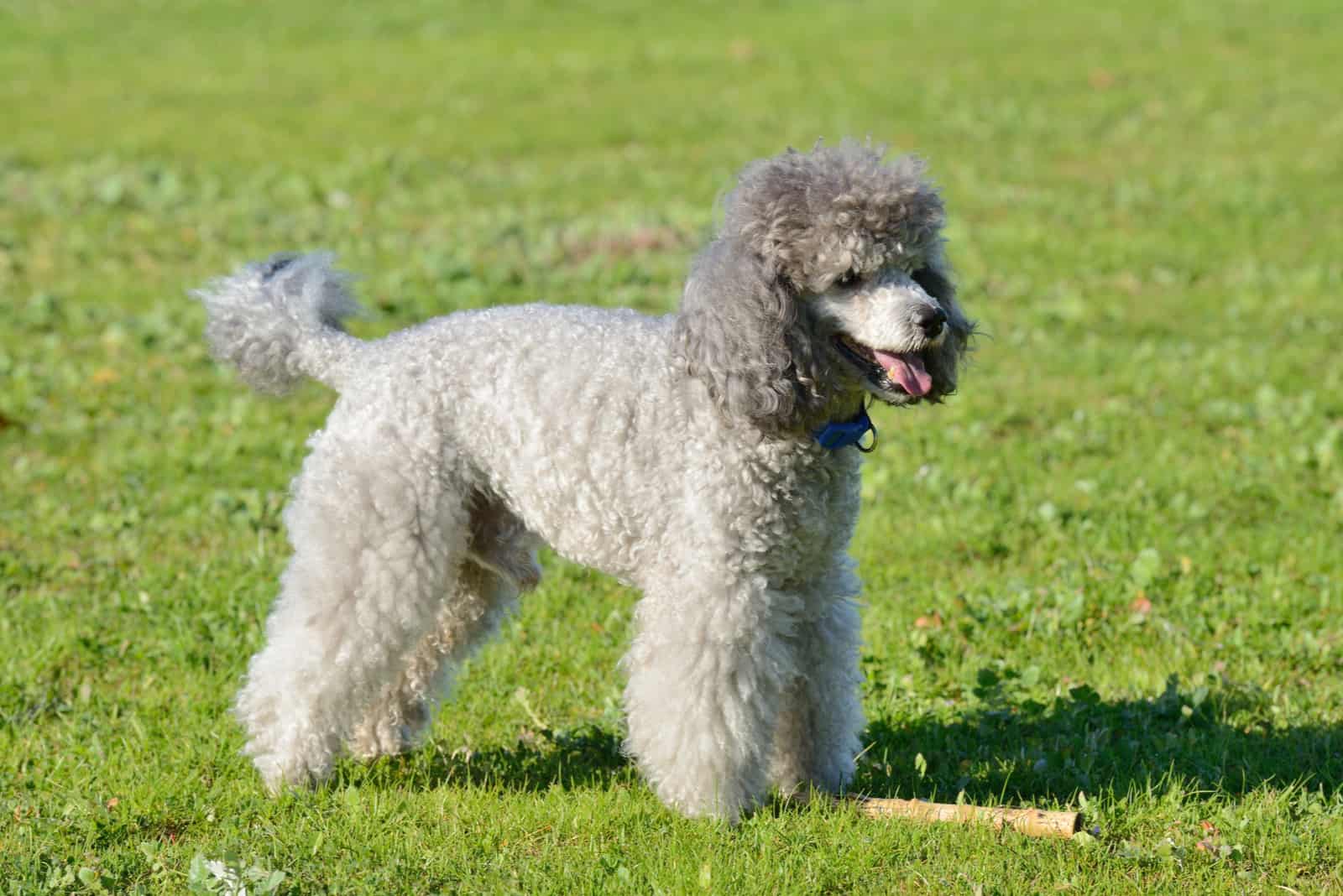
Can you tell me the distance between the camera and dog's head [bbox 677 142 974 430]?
4.55 metres

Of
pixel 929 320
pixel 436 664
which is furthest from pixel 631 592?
pixel 929 320

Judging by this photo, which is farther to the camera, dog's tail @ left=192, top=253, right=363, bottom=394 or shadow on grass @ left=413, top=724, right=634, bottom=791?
dog's tail @ left=192, top=253, right=363, bottom=394

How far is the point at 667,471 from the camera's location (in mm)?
4922

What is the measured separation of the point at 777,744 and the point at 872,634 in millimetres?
1298

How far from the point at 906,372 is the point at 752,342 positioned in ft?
1.52

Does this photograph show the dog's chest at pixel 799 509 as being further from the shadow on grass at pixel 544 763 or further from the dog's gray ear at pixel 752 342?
the shadow on grass at pixel 544 763

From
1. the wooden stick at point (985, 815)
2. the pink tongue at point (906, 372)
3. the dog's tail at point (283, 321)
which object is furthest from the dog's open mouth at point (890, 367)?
the dog's tail at point (283, 321)

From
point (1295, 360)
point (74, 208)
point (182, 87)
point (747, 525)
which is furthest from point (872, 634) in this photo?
point (182, 87)

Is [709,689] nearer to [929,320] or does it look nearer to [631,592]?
[929,320]

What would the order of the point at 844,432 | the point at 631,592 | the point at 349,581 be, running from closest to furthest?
the point at 844,432
the point at 349,581
the point at 631,592

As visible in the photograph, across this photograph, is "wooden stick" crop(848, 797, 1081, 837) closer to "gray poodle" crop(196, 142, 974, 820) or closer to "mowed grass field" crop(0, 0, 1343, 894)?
"mowed grass field" crop(0, 0, 1343, 894)

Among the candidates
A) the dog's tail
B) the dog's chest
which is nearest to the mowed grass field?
the dog's chest

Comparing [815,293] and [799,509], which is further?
[799,509]

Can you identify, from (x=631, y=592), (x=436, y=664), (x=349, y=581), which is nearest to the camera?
(x=349, y=581)
